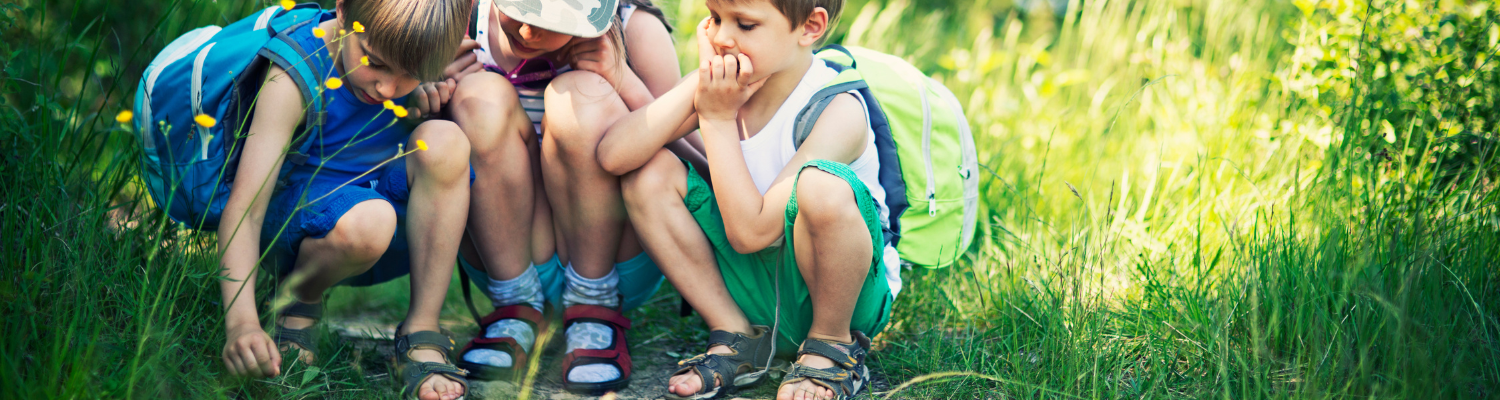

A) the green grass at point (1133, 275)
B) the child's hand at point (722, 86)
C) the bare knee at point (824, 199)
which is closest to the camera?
the green grass at point (1133, 275)

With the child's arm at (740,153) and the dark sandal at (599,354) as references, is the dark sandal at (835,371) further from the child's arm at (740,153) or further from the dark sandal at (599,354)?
the dark sandal at (599,354)

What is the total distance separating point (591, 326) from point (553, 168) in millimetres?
375

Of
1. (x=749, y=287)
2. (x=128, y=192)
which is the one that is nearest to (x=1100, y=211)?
(x=749, y=287)

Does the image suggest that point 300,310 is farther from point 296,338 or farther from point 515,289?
point 515,289

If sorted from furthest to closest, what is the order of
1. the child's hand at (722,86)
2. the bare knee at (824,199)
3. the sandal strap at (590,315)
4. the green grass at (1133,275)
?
the sandal strap at (590,315) < the child's hand at (722,86) < the bare knee at (824,199) < the green grass at (1133,275)

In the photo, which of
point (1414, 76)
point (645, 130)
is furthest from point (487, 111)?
point (1414, 76)

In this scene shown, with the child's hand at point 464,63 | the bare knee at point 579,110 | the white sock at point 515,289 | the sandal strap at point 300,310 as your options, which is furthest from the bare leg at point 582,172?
the sandal strap at point 300,310

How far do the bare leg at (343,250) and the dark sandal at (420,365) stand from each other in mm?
173

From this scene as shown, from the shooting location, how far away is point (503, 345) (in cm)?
194

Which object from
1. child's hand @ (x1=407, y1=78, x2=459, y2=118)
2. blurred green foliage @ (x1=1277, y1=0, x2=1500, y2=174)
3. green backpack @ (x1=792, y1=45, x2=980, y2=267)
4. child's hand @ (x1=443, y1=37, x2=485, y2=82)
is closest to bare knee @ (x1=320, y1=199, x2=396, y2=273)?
child's hand @ (x1=407, y1=78, x2=459, y2=118)

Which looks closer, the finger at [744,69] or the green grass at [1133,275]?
the green grass at [1133,275]

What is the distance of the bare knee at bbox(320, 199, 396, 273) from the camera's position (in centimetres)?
173

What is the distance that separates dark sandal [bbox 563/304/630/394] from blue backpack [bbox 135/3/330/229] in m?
0.68

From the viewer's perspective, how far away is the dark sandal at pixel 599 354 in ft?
6.20
